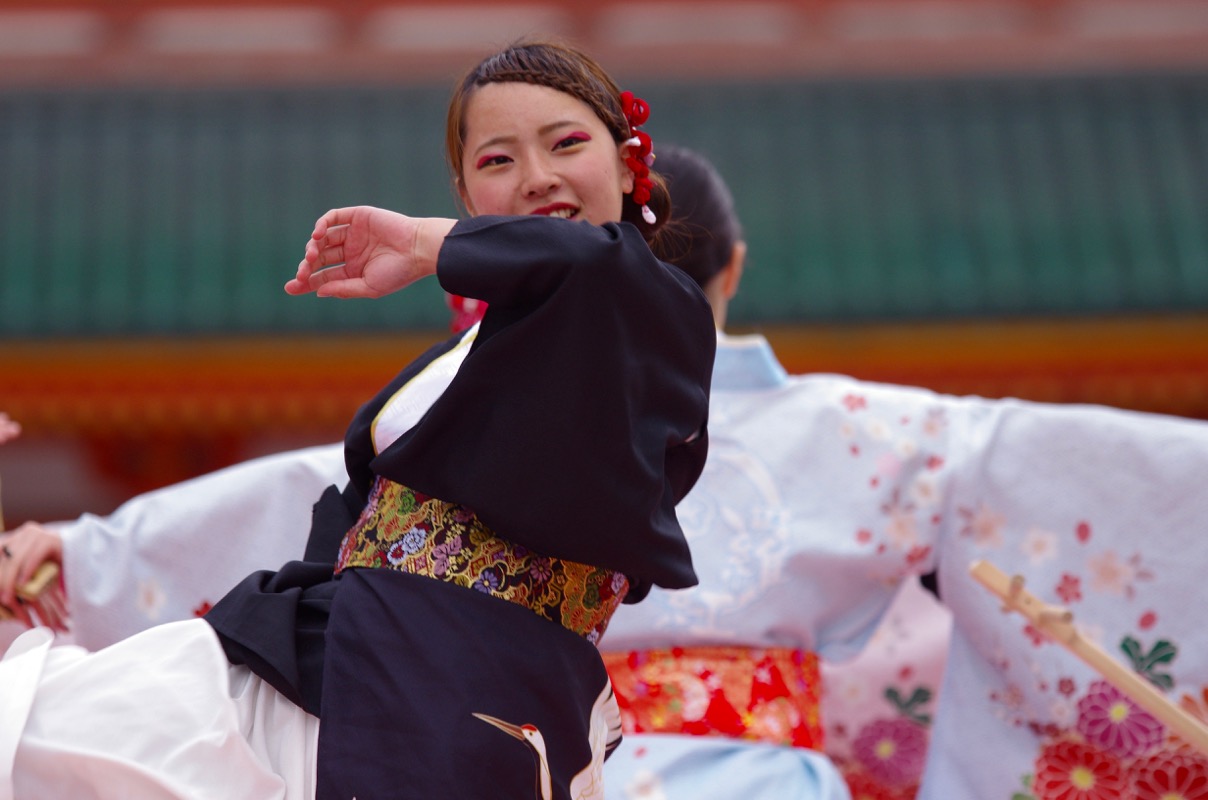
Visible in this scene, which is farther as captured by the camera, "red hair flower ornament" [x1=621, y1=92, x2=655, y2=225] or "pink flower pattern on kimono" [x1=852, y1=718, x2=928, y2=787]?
"pink flower pattern on kimono" [x1=852, y1=718, x2=928, y2=787]

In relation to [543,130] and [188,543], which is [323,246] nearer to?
[543,130]

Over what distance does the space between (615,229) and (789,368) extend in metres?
3.54

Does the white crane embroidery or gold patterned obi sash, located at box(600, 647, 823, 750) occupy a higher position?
the white crane embroidery

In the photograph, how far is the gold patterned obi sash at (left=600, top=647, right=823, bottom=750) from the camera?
2381 millimetres

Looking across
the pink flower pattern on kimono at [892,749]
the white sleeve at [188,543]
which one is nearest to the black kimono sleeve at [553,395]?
A: the white sleeve at [188,543]

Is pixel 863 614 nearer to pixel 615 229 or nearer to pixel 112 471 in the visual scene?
pixel 615 229

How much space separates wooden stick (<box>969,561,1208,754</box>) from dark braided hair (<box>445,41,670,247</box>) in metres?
0.70

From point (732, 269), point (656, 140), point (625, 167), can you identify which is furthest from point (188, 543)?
point (656, 140)

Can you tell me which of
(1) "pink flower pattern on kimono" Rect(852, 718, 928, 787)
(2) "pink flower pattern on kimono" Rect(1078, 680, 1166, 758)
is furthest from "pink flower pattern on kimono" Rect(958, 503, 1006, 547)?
(1) "pink flower pattern on kimono" Rect(852, 718, 928, 787)

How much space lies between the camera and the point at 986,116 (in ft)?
19.0

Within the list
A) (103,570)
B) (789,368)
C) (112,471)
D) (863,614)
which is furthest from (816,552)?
(112,471)

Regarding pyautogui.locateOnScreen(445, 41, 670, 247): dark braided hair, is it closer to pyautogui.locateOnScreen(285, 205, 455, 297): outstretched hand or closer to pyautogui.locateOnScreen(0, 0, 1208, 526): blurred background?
pyautogui.locateOnScreen(285, 205, 455, 297): outstretched hand

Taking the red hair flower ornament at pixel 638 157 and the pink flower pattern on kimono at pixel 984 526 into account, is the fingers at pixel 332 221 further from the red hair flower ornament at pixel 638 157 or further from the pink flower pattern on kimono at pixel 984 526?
the pink flower pattern on kimono at pixel 984 526

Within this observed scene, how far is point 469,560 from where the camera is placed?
1470mm
